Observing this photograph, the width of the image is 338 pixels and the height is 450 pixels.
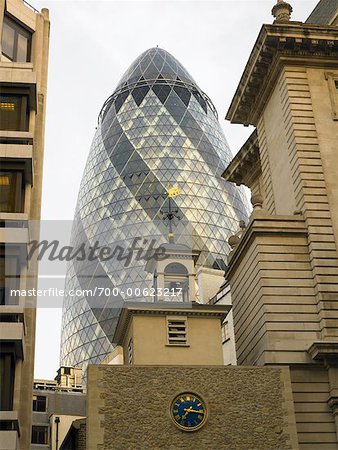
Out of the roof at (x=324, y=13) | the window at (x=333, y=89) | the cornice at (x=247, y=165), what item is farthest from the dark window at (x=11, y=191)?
the roof at (x=324, y=13)

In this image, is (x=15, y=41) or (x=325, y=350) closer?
(x=325, y=350)

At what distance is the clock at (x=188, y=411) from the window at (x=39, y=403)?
33.1 meters

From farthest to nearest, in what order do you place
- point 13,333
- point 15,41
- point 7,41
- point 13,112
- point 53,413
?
point 53,413
point 15,41
point 7,41
point 13,112
point 13,333

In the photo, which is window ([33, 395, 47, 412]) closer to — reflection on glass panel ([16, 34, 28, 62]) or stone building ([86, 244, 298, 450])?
reflection on glass panel ([16, 34, 28, 62])

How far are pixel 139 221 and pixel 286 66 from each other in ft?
200

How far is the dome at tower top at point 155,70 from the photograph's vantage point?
109m

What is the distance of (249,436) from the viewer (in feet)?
81.3

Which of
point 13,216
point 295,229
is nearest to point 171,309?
point 295,229

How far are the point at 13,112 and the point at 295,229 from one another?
1165 cm

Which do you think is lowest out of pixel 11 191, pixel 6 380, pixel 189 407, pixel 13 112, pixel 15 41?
pixel 189 407

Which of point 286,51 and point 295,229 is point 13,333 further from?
point 286,51

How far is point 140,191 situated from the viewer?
95.6m

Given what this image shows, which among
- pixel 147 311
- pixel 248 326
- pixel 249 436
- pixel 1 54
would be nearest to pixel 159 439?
pixel 249 436

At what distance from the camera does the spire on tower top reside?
3350 centimetres
